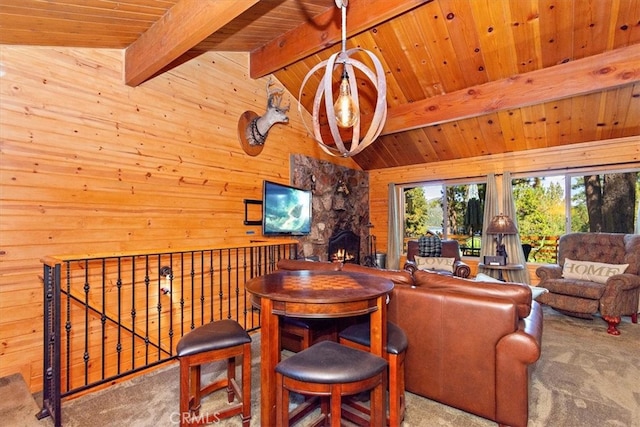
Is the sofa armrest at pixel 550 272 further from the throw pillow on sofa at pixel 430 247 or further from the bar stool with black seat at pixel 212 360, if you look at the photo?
the bar stool with black seat at pixel 212 360

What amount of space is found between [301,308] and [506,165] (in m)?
5.14

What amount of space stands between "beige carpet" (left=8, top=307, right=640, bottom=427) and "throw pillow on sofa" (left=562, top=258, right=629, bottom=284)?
1.10m

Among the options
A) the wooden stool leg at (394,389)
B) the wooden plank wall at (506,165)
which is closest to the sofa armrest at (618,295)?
the wooden plank wall at (506,165)

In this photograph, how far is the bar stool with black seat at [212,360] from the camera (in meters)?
1.68

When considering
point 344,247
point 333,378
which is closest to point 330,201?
point 344,247

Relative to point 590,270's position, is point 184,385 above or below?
below

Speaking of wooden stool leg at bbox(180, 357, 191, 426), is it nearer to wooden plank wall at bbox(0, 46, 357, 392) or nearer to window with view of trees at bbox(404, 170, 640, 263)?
wooden plank wall at bbox(0, 46, 357, 392)

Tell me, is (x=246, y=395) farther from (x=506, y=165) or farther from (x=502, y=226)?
(x=506, y=165)

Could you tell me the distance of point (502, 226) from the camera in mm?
4672

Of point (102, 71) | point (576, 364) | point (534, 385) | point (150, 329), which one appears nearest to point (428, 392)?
point (534, 385)

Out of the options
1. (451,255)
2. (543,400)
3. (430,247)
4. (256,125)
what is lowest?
(543,400)

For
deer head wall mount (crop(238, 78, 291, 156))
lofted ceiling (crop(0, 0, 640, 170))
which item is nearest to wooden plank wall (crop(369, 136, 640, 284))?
lofted ceiling (crop(0, 0, 640, 170))

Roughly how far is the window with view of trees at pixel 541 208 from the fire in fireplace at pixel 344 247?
4.53 feet

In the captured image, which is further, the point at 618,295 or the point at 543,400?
the point at 618,295
